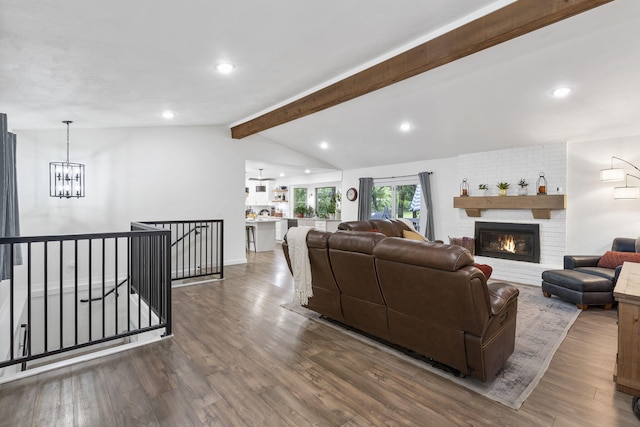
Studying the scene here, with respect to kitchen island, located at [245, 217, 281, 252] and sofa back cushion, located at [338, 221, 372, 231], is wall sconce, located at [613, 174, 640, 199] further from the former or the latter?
kitchen island, located at [245, 217, 281, 252]

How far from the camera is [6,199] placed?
10.5 feet

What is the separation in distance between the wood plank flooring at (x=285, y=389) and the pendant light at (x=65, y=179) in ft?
10.9

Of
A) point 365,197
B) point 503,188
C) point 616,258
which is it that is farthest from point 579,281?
point 365,197

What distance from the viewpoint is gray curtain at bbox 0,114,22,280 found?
9.57 ft

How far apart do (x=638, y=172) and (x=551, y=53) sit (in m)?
3.02

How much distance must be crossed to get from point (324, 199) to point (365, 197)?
97.3 inches

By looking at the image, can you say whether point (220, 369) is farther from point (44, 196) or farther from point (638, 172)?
point (638, 172)

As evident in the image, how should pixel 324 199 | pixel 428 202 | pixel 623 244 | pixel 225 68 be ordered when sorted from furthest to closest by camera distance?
1. pixel 324 199
2. pixel 428 202
3. pixel 623 244
4. pixel 225 68

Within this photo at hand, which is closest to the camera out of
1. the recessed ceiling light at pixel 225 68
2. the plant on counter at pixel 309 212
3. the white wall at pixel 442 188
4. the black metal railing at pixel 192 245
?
the recessed ceiling light at pixel 225 68

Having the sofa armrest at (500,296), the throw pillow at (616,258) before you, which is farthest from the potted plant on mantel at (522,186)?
the sofa armrest at (500,296)

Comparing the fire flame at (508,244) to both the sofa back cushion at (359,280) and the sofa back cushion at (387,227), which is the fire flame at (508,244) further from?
the sofa back cushion at (359,280)

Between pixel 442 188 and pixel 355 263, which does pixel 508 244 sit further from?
pixel 355 263

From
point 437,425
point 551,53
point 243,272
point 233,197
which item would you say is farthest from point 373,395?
point 233,197

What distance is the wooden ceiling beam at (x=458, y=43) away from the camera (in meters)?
2.34
